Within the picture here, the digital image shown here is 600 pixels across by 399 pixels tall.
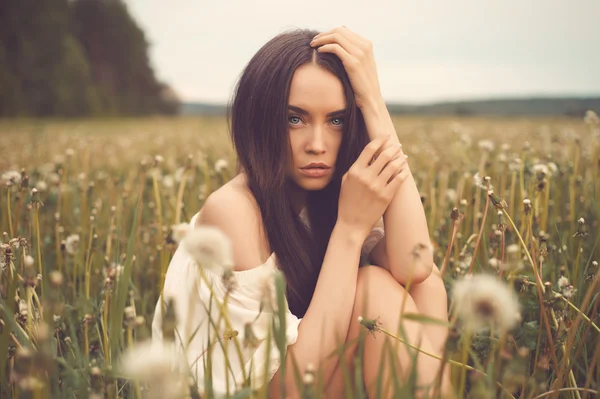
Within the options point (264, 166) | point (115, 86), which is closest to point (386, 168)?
point (264, 166)

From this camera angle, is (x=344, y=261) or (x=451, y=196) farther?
(x=451, y=196)

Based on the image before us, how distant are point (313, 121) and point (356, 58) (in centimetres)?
29

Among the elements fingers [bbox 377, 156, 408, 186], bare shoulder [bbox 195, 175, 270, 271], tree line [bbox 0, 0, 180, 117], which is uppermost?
tree line [bbox 0, 0, 180, 117]

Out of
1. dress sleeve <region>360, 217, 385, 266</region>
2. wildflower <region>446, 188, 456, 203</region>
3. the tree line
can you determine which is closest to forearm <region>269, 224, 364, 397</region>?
dress sleeve <region>360, 217, 385, 266</region>

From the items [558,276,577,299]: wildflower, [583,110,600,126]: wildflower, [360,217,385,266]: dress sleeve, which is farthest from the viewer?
[583,110,600,126]: wildflower

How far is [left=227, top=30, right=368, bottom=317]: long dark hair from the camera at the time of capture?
167 centimetres

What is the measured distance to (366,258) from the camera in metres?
1.93

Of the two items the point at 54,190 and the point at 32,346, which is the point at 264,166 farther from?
the point at 54,190

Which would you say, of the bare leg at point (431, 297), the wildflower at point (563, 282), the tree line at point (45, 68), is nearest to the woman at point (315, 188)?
the bare leg at point (431, 297)

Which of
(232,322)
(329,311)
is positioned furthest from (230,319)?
(329,311)

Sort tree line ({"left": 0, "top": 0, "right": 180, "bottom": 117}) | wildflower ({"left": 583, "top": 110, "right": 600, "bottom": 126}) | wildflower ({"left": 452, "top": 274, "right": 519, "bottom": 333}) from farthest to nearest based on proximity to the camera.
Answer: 1. tree line ({"left": 0, "top": 0, "right": 180, "bottom": 117})
2. wildflower ({"left": 583, "top": 110, "right": 600, "bottom": 126})
3. wildflower ({"left": 452, "top": 274, "right": 519, "bottom": 333})

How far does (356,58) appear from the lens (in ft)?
5.89

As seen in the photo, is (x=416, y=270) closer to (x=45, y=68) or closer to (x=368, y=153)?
(x=368, y=153)

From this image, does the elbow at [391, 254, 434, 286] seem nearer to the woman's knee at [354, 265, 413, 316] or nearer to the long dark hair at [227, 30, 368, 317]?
the woman's knee at [354, 265, 413, 316]
